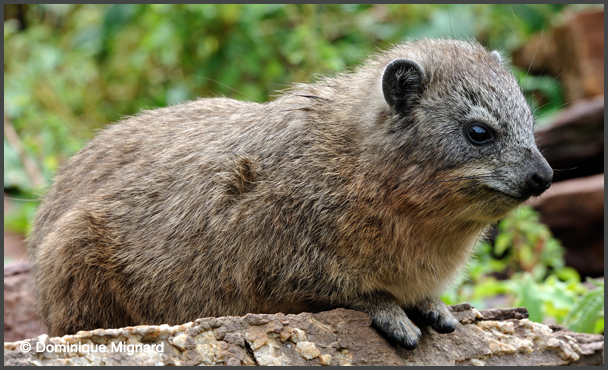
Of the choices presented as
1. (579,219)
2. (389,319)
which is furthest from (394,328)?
(579,219)

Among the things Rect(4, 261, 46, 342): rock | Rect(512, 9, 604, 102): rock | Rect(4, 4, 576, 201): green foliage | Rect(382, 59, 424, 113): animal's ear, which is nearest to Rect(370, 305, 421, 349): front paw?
Rect(382, 59, 424, 113): animal's ear

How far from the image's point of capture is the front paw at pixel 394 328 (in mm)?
5094

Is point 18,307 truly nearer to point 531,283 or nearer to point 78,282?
point 78,282

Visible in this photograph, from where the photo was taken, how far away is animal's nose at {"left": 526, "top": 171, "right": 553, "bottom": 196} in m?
4.91

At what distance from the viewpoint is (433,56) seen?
5.65 m

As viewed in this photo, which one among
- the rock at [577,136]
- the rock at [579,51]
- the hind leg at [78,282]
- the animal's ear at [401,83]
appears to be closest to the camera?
the animal's ear at [401,83]

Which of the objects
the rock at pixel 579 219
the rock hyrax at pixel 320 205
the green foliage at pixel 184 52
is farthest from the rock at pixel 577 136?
the rock hyrax at pixel 320 205

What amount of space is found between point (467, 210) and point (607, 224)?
5.94m

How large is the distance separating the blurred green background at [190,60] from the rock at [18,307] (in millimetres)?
2647

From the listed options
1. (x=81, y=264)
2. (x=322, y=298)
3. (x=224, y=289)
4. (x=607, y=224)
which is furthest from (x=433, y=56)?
(x=607, y=224)

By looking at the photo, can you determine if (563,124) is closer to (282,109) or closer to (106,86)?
(282,109)

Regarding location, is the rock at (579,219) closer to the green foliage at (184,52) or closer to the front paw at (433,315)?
the green foliage at (184,52)

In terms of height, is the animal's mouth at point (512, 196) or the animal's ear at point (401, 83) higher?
the animal's ear at point (401, 83)

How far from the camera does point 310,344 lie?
482 centimetres
